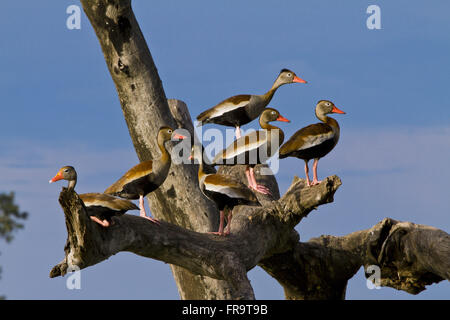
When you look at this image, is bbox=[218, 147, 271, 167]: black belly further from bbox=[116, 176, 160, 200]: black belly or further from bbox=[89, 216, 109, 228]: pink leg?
bbox=[89, 216, 109, 228]: pink leg

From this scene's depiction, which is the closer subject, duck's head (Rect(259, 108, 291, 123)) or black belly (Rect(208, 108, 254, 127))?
duck's head (Rect(259, 108, 291, 123))

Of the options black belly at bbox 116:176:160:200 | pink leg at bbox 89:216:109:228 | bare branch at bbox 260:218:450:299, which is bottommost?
bare branch at bbox 260:218:450:299

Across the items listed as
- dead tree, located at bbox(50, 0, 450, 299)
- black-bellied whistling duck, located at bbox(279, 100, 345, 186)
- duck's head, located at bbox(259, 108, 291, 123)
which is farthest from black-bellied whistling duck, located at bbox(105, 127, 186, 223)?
duck's head, located at bbox(259, 108, 291, 123)

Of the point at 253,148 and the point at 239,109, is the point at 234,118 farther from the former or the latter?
the point at 253,148

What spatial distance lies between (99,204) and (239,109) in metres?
3.49

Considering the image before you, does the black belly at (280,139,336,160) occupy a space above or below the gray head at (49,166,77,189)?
above

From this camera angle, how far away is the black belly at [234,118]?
912 centimetres

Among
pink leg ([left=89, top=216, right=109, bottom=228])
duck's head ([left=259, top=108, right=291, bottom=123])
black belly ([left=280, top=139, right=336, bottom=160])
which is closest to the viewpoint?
pink leg ([left=89, top=216, right=109, bottom=228])

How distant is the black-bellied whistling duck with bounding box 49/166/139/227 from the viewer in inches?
245

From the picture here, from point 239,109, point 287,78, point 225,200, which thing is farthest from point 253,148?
point 287,78

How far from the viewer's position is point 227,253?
25.6 ft
